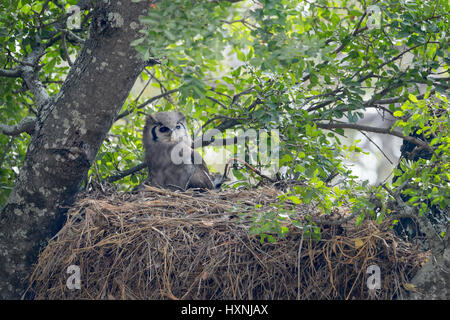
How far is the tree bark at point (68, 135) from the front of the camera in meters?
3.84

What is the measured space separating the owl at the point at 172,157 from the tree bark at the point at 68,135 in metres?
1.45

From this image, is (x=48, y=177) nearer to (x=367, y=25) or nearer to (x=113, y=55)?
(x=113, y=55)

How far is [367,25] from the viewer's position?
4.59 meters

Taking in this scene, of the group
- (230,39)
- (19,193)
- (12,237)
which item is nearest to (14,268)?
(12,237)

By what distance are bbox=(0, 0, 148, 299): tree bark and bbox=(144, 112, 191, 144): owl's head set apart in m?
1.54

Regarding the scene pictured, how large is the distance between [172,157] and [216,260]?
2.11 m

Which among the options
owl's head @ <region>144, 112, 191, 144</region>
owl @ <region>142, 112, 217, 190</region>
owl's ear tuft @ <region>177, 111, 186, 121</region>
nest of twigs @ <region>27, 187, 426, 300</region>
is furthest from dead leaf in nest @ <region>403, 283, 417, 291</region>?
owl's ear tuft @ <region>177, 111, 186, 121</region>

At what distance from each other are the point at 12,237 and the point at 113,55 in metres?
1.56

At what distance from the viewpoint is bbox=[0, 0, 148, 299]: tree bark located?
3840mm

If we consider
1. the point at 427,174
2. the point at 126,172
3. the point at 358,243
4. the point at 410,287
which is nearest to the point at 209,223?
the point at 358,243

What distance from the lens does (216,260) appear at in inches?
144

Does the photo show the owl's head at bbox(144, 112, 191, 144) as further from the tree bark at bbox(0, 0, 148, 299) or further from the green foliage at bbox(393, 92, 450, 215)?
the green foliage at bbox(393, 92, 450, 215)

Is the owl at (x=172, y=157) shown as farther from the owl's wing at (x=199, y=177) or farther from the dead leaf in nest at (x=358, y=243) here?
the dead leaf in nest at (x=358, y=243)

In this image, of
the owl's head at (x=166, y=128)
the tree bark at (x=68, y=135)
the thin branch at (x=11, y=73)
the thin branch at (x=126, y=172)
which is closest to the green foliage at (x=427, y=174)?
the tree bark at (x=68, y=135)
